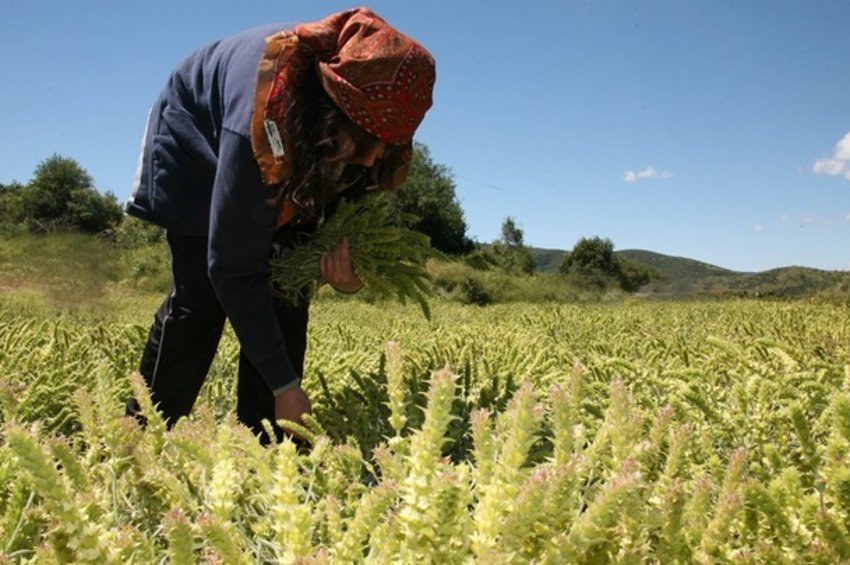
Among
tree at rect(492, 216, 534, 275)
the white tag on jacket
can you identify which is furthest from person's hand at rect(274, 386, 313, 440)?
tree at rect(492, 216, 534, 275)

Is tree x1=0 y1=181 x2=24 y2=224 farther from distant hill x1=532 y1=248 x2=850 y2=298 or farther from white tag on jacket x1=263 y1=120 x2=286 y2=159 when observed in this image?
white tag on jacket x1=263 y1=120 x2=286 y2=159

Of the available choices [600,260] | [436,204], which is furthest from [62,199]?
[600,260]

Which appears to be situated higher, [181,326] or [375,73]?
[375,73]

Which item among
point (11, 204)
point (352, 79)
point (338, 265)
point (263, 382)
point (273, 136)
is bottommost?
point (263, 382)

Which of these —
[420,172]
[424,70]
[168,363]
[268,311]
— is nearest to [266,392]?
[168,363]

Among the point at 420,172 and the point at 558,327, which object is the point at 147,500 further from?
the point at 420,172

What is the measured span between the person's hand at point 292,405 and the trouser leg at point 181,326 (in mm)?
667

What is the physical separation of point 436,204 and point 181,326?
36.7m

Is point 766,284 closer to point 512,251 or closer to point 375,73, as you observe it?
point 375,73

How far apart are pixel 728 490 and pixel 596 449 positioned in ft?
0.75

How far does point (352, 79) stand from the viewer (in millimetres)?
1846

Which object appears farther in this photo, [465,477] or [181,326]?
[181,326]

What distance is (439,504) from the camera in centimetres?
70

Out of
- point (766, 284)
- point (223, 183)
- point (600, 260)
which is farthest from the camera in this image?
point (600, 260)
